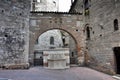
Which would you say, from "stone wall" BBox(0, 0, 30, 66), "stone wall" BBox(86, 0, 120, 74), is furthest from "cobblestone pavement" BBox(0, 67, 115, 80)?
"stone wall" BBox(0, 0, 30, 66)

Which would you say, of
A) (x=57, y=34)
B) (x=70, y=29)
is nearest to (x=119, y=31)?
(x=70, y=29)

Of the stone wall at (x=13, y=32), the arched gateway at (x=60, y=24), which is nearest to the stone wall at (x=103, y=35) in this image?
the arched gateway at (x=60, y=24)

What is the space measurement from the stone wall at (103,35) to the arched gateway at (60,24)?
1071 mm

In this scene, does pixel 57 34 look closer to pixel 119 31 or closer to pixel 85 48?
pixel 85 48

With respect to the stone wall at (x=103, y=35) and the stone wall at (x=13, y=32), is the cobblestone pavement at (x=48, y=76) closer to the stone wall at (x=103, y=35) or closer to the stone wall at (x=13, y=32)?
the stone wall at (x=103, y=35)

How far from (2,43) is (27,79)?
354 cm

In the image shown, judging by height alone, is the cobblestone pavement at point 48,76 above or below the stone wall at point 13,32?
below

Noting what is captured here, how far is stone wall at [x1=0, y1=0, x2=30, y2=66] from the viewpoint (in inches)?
344

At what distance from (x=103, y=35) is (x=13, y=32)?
16.4ft

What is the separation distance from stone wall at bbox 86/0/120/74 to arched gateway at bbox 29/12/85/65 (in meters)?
1.07

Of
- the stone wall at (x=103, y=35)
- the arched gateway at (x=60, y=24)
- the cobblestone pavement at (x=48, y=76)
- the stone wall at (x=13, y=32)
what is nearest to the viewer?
the cobblestone pavement at (x=48, y=76)

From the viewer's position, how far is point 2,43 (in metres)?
8.70

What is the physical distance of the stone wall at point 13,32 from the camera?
28.7ft

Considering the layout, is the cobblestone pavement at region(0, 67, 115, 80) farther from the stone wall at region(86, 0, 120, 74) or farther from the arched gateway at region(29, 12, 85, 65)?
the arched gateway at region(29, 12, 85, 65)
